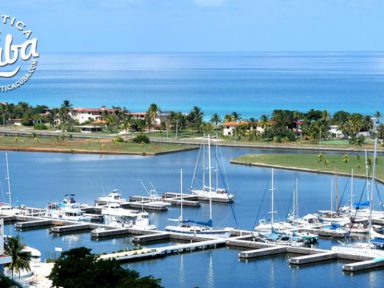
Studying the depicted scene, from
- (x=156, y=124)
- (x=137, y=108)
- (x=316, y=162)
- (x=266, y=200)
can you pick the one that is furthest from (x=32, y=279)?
(x=137, y=108)

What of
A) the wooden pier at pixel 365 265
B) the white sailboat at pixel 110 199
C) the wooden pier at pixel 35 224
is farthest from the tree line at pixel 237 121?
the wooden pier at pixel 365 265

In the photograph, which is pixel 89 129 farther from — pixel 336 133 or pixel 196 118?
pixel 336 133

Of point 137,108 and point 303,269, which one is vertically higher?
point 137,108

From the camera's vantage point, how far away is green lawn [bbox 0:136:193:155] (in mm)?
102688

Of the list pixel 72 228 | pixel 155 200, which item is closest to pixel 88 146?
pixel 155 200

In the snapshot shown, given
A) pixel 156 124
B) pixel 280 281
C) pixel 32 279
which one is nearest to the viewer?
pixel 32 279

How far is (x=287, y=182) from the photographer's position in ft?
259

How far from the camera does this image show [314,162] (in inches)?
3487

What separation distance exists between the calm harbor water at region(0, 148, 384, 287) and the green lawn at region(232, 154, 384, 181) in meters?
1.69

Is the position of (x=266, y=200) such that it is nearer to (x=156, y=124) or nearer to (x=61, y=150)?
(x=61, y=150)

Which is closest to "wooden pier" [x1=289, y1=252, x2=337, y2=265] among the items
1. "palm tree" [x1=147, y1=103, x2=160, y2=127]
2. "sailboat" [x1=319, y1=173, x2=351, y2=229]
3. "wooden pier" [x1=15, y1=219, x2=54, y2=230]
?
"sailboat" [x1=319, y1=173, x2=351, y2=229]

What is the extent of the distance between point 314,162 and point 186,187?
15.2 metres

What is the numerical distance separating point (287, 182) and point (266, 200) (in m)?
9.43

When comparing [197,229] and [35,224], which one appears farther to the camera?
[35,224]
